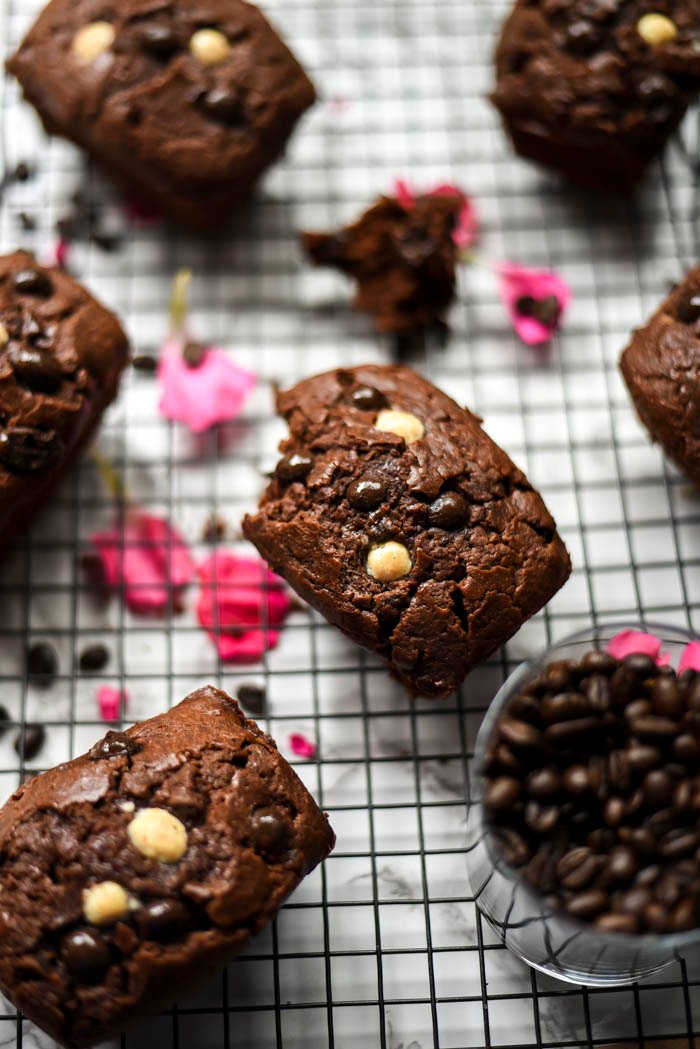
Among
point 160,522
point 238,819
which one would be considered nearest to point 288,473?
point 160,522

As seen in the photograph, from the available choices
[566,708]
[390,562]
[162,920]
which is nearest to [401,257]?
[390,562]

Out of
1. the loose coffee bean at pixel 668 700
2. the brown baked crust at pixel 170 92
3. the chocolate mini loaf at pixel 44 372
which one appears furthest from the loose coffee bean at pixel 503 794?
the brown baked crust at pixel 170 92

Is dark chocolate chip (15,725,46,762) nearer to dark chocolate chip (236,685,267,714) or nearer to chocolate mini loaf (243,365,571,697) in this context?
dark chocolate chip (236,685,267,714)

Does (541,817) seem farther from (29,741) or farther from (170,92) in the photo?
(170,92)

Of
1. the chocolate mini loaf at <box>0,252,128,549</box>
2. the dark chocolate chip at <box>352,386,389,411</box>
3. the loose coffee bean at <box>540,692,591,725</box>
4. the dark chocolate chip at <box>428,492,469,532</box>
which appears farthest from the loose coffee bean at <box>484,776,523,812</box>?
the chocolate mini loaf at <box>0,252,128,549</box>

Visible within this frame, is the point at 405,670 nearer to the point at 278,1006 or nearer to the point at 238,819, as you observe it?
the point at 238,819
